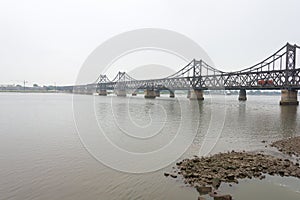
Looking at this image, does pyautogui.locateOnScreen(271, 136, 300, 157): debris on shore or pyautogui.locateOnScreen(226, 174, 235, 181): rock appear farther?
pyautogui.locateOnScreen(271, 136, 300, 157): debris on shore

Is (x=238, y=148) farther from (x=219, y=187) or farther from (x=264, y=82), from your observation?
(x=264, y=82)

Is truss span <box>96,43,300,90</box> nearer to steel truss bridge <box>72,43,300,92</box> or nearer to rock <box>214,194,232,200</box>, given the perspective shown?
steel truss bridge <box>72,43,300,92</box>

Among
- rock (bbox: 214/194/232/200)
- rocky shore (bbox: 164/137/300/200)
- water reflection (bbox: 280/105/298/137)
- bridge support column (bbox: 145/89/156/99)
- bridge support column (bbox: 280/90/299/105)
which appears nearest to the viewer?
rock (bbox: 214/194/232/200)

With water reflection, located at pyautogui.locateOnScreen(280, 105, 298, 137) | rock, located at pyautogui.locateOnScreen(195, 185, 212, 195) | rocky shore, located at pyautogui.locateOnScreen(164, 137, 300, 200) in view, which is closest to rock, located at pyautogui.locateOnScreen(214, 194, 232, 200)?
rocky shore, located at pyautogui.locateOnScreen(164, 137, 300, 200)

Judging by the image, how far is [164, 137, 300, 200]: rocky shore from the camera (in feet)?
27.2

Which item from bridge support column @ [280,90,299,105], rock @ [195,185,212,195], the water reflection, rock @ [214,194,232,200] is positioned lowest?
the water reflection

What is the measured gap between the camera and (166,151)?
13.6 meters

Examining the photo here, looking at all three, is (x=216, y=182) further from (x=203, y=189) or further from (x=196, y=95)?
(x=196, y=95)

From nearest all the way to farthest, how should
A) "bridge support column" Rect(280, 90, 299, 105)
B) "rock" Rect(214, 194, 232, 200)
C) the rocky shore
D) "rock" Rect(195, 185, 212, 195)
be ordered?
"rock" Rect(214, 194, 232, 200) → "rock" Rect(195, 185, 212, 195) → the rocky shore → "bridge support column" Rect(280, 90, 299, 105)

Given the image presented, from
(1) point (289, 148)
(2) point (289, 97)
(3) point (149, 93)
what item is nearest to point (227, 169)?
(1) point (289, 148)

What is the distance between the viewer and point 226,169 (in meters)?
9.64

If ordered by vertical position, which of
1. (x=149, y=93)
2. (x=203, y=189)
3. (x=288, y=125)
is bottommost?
(x=288, y=125)

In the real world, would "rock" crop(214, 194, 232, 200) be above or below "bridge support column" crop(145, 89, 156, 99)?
below

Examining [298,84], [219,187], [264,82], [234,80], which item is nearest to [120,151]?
[219,187]
